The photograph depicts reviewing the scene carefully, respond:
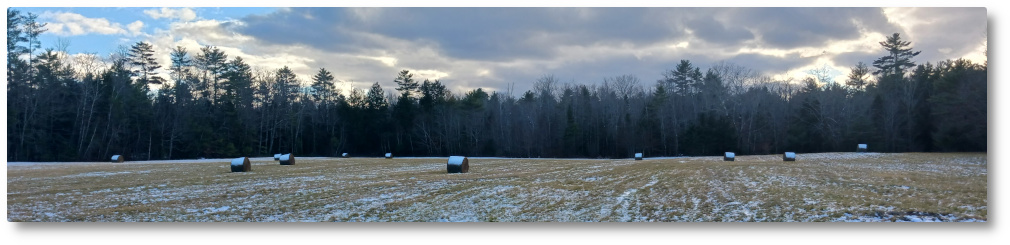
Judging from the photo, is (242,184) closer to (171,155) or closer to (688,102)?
(171,155)

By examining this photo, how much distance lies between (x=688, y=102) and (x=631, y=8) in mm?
34093

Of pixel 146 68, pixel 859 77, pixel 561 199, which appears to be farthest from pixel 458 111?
pixel 561 199

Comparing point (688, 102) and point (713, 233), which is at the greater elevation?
point (688, 102)

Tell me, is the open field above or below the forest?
below

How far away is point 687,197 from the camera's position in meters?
10.6

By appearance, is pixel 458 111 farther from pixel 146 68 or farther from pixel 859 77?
pixel 859 77

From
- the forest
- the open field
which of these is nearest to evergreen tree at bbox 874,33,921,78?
the forest

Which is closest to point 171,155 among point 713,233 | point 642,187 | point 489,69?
point 489,69

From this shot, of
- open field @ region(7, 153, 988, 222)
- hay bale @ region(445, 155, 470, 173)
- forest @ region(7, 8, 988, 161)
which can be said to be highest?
forest @ region(7, 8, 988, 161)

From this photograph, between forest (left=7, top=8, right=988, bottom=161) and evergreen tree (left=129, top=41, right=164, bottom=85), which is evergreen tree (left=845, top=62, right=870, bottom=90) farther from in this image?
evergreen tree (left=129, top=41, right=164, bottom=85)

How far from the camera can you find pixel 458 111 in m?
37.6

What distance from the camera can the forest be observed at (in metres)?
13.7

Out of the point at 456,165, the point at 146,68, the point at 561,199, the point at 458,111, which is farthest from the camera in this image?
the point at 458,111

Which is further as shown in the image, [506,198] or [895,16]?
[506,198]
